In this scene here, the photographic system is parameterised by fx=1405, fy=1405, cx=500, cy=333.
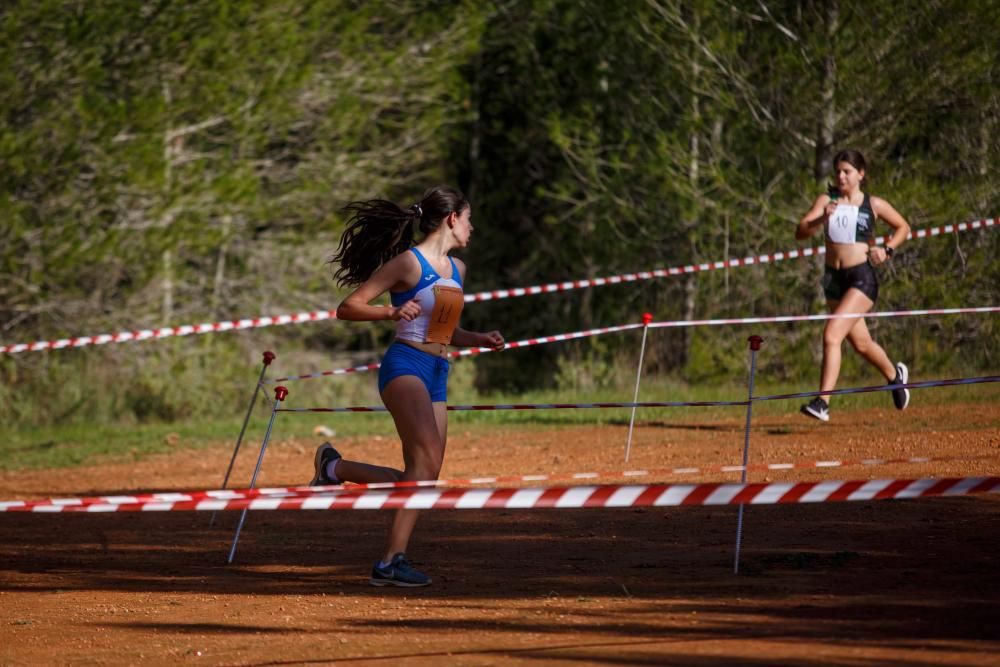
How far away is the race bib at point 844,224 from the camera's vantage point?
11289mm

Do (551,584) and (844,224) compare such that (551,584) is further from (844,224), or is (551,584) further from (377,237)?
(844,224)

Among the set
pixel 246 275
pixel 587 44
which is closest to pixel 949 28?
pixel 587 44

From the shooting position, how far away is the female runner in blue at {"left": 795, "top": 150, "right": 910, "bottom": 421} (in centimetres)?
1122

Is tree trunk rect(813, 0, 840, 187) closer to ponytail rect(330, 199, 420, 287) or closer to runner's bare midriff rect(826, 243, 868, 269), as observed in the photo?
runner's bare midriff rect(826, 243, 868, 269)

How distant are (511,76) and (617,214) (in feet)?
20.3

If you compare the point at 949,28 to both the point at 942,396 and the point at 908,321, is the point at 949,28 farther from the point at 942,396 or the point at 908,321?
the point at 942,396

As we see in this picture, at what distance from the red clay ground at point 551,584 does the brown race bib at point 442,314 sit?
1.32 meters

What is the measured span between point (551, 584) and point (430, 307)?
1.56 metres

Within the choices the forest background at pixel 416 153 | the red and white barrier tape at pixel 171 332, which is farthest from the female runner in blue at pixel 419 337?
the forest background at pixel 416 153

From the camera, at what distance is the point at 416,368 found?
7.12 metres

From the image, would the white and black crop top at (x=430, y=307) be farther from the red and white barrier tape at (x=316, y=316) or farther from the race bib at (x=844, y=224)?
the race bib at (x=844, y=224)

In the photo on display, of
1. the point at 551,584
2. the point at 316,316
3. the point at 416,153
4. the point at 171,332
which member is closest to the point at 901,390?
the point at 316,316

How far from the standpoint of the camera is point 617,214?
21.1 m

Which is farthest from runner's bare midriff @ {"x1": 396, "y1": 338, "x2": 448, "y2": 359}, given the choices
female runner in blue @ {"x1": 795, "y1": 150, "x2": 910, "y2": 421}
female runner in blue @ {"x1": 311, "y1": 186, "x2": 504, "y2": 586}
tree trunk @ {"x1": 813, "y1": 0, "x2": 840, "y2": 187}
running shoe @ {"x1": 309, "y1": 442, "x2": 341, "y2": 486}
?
tree trunk @ {"x1": 813, "y1": 0, "x2": 840, "y2": 187}
